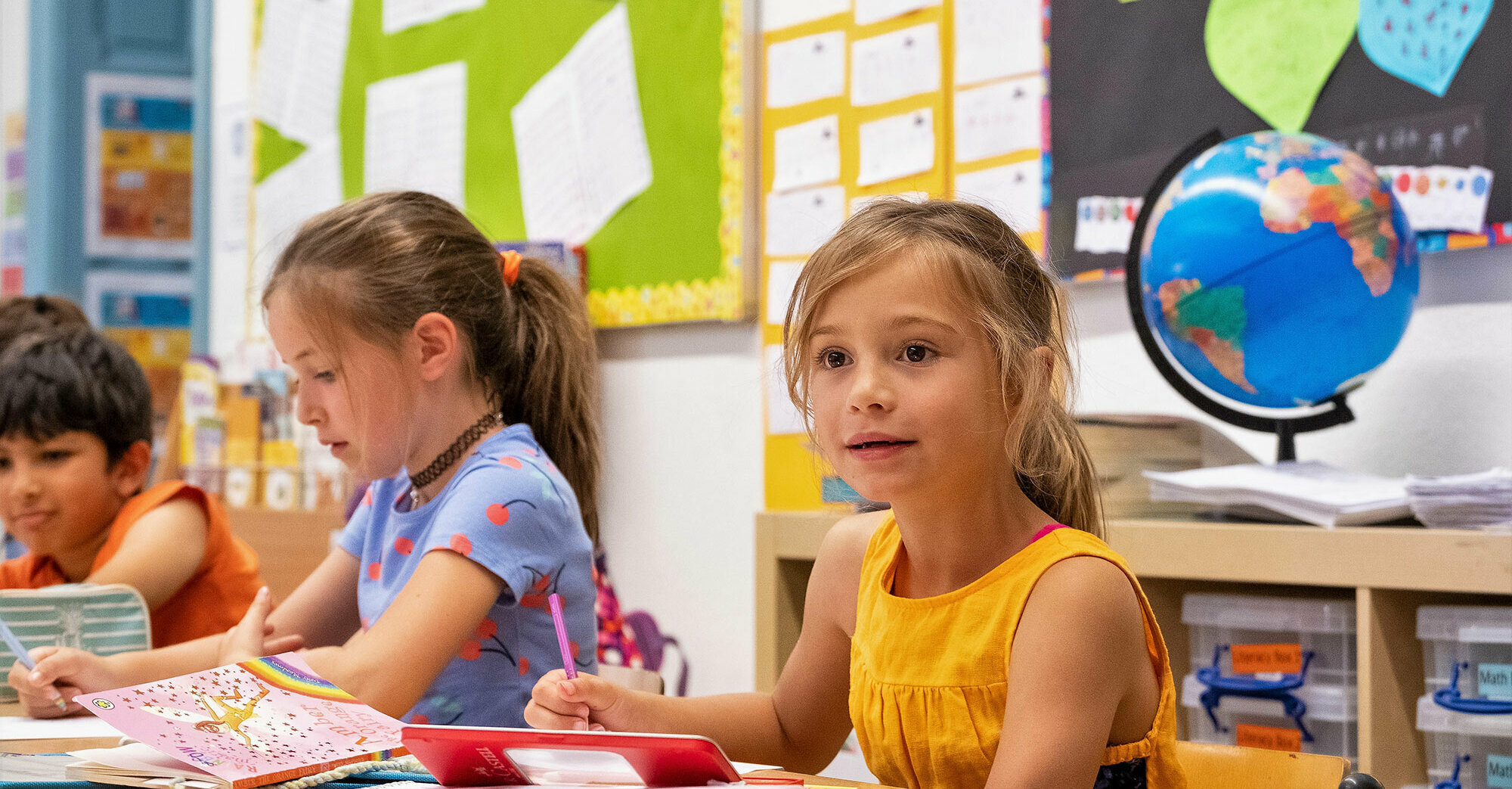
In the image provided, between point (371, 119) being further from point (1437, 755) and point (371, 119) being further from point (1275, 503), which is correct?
point (1437, 755)

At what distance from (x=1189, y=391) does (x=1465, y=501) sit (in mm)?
337

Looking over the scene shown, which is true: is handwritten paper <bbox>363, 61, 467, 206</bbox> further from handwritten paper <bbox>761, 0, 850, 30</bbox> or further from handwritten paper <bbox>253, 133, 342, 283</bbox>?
handwritten paper <bbox>761, 0, 850, 30</bbox>

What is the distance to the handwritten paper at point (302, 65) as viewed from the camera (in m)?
3.11

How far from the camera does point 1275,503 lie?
1307mm

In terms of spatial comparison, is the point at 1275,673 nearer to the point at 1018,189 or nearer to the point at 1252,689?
the point at 1252,689

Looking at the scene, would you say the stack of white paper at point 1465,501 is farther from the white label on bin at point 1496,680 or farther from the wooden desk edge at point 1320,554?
the white label on bin at point 1496,680

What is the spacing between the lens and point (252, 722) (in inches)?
30.0

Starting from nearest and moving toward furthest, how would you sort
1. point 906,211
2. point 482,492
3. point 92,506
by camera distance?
point 906,211
point 482,492
point 92,506

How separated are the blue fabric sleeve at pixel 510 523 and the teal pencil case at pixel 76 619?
0.26m

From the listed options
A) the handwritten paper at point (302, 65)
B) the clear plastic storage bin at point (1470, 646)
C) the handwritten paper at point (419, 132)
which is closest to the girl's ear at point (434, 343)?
the clear plastic storage bin at point (1470, 646)

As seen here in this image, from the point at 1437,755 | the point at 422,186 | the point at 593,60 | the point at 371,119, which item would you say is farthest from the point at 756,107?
the point at 1437,755

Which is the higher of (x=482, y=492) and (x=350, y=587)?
(x=482, y=492)

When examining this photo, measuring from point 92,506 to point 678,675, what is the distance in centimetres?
107

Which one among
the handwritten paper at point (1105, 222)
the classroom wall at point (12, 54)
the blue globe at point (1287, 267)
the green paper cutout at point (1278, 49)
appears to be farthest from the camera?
the classroom wall at point (12, 54)
